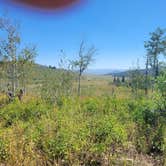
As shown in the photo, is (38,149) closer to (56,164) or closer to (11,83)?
(56,164)

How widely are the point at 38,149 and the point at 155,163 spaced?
165 centimetres

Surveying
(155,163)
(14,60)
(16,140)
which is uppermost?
(14,60)

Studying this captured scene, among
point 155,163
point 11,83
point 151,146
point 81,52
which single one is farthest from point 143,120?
point 81,52

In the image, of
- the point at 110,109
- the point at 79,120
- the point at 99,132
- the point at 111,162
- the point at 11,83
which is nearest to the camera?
the point at 111,162

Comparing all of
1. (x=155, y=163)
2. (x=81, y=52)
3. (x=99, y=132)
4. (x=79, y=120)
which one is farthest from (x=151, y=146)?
(x=81, y=52)

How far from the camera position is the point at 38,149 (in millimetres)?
4520

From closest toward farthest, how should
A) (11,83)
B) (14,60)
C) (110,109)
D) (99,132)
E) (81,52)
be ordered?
1. (99,132)
2. (110,109)
3. (14,60)
4. (11,83)
5. (81,52)

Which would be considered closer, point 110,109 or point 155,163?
point 155,163

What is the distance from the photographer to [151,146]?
5.32 meters

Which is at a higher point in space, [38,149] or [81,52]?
[81,52]

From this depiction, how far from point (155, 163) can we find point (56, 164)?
1.47 meters

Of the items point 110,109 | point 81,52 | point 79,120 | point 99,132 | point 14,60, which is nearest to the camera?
point 99,132

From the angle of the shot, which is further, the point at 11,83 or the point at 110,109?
the point at 11,83

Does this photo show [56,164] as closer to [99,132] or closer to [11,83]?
[99,132]
